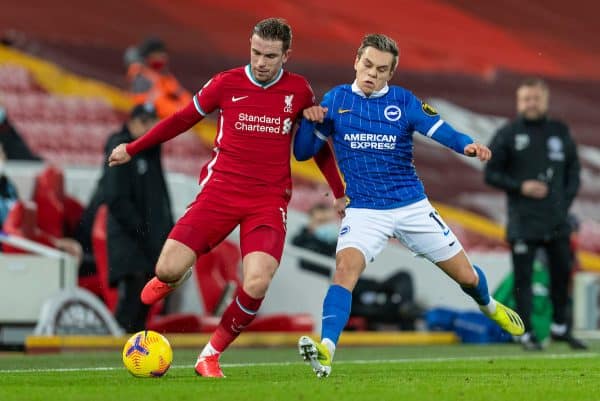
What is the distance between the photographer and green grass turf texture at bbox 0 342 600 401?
21.5ft

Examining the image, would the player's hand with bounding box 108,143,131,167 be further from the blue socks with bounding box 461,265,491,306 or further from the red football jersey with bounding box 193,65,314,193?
the blue socks with bounding box 461,265,491,306

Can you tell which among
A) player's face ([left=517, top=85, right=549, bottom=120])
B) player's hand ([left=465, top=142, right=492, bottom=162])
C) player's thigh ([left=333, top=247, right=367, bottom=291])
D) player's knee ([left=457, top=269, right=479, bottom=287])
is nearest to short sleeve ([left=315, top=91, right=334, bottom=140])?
player's thigh ([left=333, top=247, right=367, bottom=291])

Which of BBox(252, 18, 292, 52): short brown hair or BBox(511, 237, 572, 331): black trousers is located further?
BBox(511, 237, 572, 331): black trousers

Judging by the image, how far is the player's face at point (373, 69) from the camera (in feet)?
26.7

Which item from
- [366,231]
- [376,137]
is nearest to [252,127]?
[376,137]

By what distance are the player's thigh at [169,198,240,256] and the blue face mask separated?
6.51m

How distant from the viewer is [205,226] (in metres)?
8.00

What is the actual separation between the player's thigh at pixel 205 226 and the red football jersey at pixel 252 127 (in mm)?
156

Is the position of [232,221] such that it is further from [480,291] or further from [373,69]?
[480,291]

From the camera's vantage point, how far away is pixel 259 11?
15.9 metres

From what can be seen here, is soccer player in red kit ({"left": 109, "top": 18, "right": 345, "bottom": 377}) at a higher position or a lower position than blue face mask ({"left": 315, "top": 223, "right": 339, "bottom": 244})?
higher

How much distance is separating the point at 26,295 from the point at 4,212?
1.03 m

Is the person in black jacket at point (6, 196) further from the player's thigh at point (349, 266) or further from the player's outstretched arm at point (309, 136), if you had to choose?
the player's thigh at point (349, 266)

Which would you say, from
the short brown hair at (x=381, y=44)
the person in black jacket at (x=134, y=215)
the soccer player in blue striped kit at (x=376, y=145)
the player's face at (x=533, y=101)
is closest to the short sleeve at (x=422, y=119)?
the soccer player in blue striped kit at (x=376, y=145)
